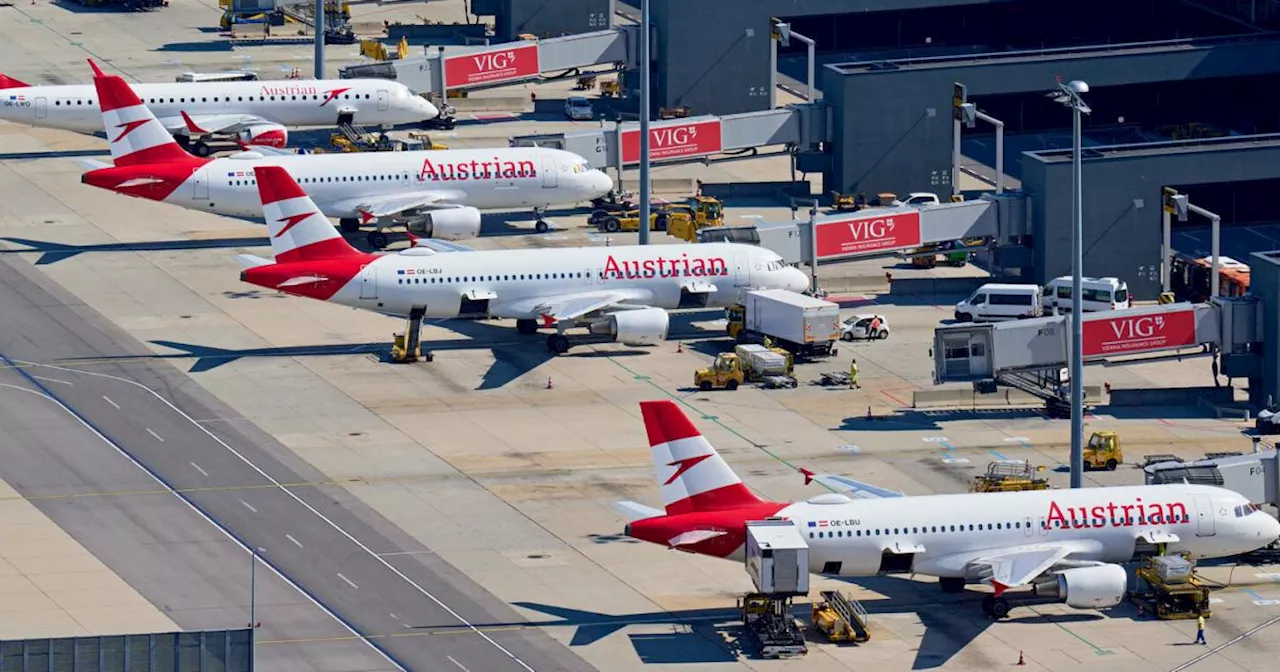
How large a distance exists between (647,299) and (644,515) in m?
36.8

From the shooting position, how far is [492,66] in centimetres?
18275

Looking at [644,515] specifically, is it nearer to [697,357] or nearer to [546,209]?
[697,357]

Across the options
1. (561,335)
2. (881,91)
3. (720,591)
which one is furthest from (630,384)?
(881,91)

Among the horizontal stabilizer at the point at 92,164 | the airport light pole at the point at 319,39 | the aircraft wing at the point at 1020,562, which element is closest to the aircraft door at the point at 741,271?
the horizontal stabilizer at the point at 92,164

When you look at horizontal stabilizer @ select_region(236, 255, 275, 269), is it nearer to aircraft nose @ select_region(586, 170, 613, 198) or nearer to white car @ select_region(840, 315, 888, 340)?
white car @ select_region(840, 315, 888, 340)

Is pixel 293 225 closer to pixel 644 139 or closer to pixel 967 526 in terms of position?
pixel 644 139

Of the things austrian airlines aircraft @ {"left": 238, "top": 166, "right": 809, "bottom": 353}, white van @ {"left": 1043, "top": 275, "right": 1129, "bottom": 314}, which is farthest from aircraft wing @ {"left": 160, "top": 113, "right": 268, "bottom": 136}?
white van @ {"left": 1043, "top": 275, "right": 1129, "bottom": 314}

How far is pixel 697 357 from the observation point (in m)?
134

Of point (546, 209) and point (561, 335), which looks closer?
point (561, 335)

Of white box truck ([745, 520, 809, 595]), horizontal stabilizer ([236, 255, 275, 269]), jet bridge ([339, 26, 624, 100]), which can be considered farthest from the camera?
jet bridge ([339, 26, 624, 100])

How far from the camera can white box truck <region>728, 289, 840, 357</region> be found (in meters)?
132

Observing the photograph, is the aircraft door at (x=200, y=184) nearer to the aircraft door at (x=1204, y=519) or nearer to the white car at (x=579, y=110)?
the white car at (x=579, y=110)

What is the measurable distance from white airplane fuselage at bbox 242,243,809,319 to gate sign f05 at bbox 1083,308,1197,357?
16.6 meters

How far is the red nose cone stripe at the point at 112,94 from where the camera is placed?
148m
